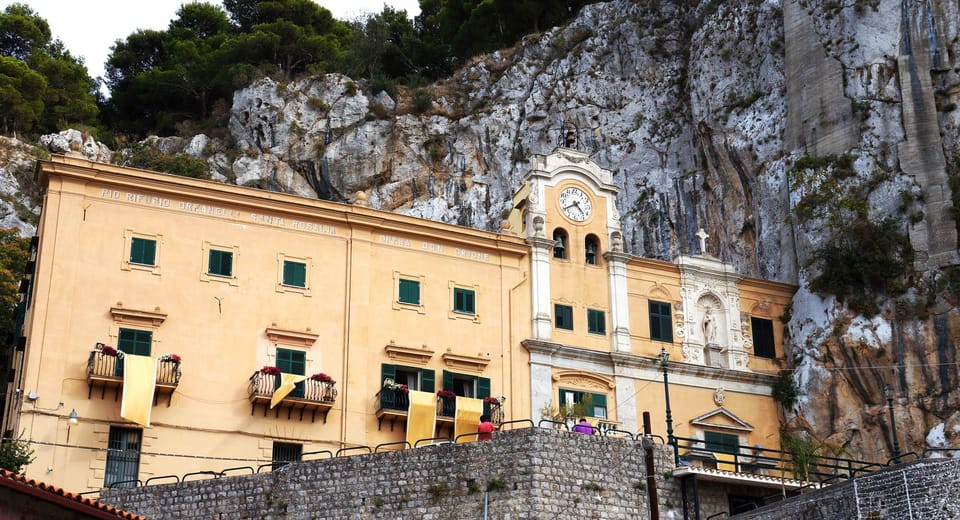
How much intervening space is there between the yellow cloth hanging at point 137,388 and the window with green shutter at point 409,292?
905cm

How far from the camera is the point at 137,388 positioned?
38.1 m

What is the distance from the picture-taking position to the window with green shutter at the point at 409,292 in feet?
144

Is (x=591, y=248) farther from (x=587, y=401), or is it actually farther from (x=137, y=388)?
(x=137, y=388)

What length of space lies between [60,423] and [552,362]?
16611 millimetres

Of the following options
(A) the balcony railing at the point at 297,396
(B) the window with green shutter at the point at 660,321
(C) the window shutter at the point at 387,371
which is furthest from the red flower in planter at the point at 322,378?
(B) the window with green shutter at the point at 660,321

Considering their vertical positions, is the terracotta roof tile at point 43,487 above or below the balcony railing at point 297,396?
below

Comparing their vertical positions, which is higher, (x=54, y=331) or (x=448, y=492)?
(x=54, y=331)

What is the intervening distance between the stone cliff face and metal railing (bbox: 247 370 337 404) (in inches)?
702

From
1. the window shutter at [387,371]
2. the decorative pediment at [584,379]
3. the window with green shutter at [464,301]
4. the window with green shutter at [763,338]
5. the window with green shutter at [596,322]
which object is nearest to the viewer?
the window shutter at [387,371]

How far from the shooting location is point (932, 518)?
27.6m

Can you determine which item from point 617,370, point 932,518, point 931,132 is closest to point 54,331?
point 617,370

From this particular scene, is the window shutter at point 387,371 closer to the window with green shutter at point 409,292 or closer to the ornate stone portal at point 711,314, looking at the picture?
the window with green shutter at point 409,292

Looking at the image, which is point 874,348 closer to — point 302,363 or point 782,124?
point 782,124

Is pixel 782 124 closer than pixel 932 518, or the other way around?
pixel 932 518
